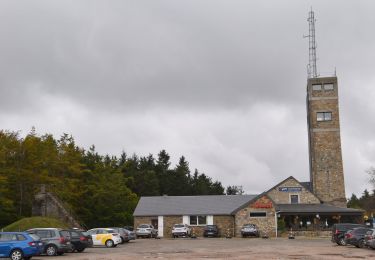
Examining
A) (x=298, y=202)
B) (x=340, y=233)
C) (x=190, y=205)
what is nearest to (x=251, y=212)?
(x=190, y=205)

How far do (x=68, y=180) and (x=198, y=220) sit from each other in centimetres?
1571

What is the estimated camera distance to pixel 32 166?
2159 inches

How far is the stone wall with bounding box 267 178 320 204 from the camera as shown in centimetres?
6122

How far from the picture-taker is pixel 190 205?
60.3m

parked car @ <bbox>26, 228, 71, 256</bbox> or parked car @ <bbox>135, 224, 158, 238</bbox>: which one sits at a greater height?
parked car @ <bbox>26, 228, 71, 256</bbox>

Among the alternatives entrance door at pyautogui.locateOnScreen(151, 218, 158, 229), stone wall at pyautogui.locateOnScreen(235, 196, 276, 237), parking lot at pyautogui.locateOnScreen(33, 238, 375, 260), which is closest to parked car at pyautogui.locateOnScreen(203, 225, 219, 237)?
stone wall at pyautogui.locateOnScreen(235, 196, 276, 237)

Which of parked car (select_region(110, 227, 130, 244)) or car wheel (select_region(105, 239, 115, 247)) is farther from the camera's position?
parked car (select_region(110, 227, 130, 244))

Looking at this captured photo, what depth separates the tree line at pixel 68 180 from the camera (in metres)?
53.4

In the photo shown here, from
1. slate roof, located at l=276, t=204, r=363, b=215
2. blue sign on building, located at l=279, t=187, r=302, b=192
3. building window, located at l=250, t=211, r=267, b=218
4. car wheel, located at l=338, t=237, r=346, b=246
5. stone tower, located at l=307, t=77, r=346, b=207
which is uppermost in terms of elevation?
stone tower, located at l=307, t=77, r=346, b=207

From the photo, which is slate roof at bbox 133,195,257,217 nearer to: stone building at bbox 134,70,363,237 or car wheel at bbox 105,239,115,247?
stone building at bbox 134,70,363,237

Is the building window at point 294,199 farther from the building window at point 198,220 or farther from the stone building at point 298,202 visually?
the building window at point 198,220

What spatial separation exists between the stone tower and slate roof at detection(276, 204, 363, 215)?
2.84 metres

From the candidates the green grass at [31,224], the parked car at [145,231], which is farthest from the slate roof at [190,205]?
the green grass at [31,224]

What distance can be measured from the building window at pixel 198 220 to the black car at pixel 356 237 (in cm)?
2463
